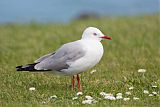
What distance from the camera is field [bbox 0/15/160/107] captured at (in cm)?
620

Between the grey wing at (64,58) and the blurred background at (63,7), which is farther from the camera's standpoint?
the blurred background at (63,7)

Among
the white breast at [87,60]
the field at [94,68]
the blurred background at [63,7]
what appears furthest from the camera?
the blurred background at [63,7]

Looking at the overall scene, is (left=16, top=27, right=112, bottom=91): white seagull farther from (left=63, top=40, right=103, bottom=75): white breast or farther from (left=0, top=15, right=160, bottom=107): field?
(left=0, top=15, right=160, bottom=107): field

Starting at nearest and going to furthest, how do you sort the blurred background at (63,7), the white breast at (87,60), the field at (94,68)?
the field at (94,68), the white breast at (87,60), the blurred background at (63,7)

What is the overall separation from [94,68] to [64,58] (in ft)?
5.51

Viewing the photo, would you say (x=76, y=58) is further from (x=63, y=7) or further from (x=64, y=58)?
(x=63, y=7)

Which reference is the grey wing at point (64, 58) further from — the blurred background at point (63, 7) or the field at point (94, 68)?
the blurred background at point (63, 7)

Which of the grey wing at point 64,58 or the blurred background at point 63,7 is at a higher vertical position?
the blurred background at point 63,7

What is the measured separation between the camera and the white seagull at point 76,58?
636cm

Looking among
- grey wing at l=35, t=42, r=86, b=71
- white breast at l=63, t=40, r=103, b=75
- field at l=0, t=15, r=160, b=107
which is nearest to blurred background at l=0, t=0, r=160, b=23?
field at l=0, t=15, r=160, b=107

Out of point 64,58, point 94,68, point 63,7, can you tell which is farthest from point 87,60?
point 63,7

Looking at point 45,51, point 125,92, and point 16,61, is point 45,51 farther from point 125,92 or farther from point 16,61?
point 125,92

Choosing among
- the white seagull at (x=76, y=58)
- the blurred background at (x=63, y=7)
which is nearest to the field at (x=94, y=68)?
the white seagull at (x=76, y=58)

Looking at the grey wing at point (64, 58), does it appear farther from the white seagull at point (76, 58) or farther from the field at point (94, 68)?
the field at point (94, 68)
